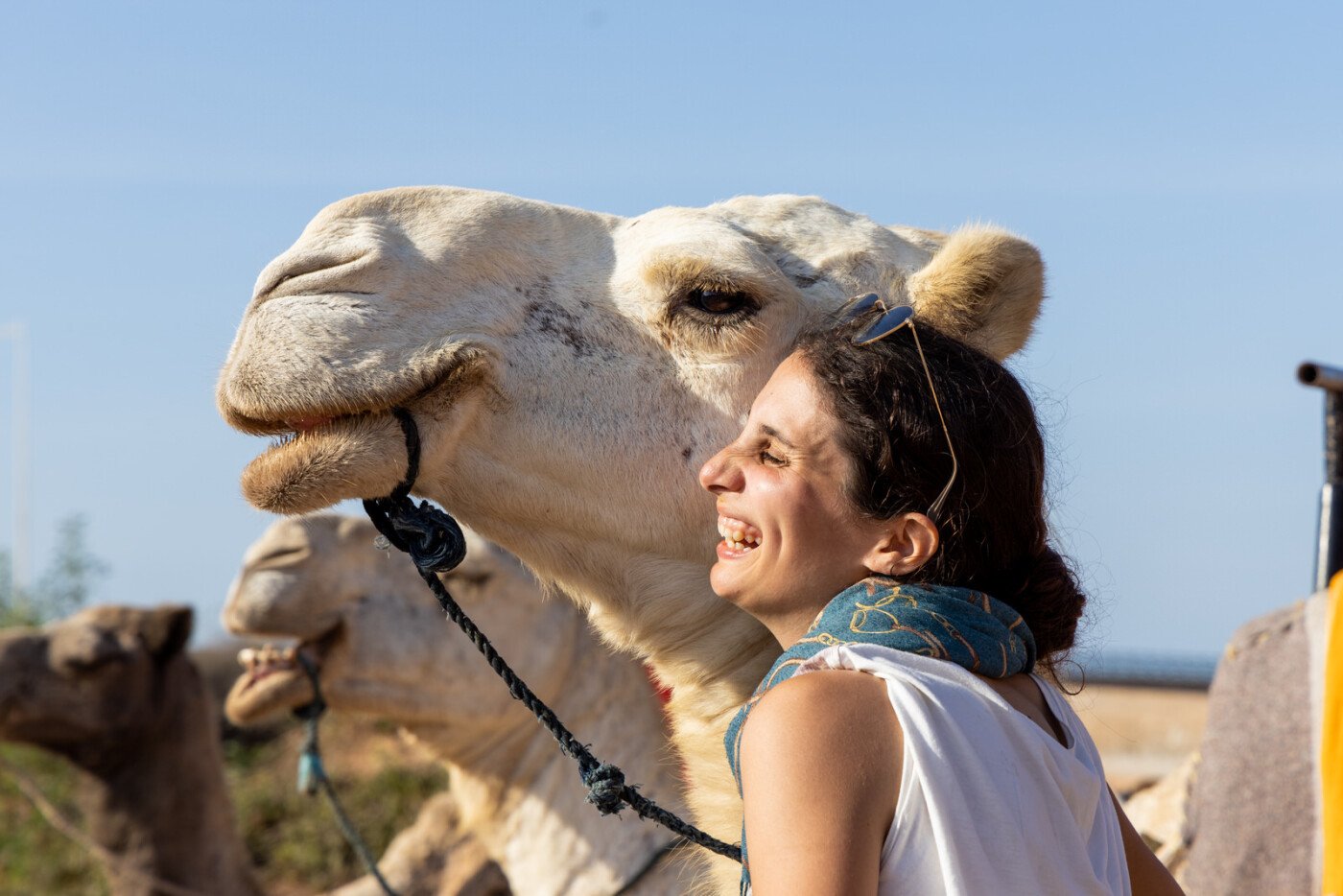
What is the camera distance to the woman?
167cm

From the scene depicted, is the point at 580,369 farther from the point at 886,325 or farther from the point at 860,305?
the point at 886,325

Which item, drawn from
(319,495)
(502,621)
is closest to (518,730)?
(502,621)

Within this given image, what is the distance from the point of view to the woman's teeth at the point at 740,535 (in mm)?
2109

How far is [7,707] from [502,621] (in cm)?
328

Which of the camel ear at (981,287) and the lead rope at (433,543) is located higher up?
the camel ear at (981,287)

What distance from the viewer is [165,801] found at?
7082 mm


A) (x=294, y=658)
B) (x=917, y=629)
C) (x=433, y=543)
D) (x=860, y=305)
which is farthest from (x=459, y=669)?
(x=917, y=629)

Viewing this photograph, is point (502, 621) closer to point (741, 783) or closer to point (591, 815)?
point (591, 815)

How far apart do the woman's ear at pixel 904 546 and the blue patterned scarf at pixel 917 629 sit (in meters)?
0.03

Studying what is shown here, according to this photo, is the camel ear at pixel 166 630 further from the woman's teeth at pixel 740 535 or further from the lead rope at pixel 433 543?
the woman's teeth at pixel 740 535

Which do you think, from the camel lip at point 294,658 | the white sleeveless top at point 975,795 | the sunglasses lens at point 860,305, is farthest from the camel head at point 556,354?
the camel lip at point 294,658

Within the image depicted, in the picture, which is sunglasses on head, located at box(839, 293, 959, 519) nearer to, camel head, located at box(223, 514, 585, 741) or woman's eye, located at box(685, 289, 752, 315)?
woman's eye, located at box(685, 289, 752, 315)

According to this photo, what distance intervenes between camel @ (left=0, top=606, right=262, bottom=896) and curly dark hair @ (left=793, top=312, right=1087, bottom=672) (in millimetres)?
5728

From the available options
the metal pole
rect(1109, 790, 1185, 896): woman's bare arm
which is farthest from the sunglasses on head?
the metal pole
